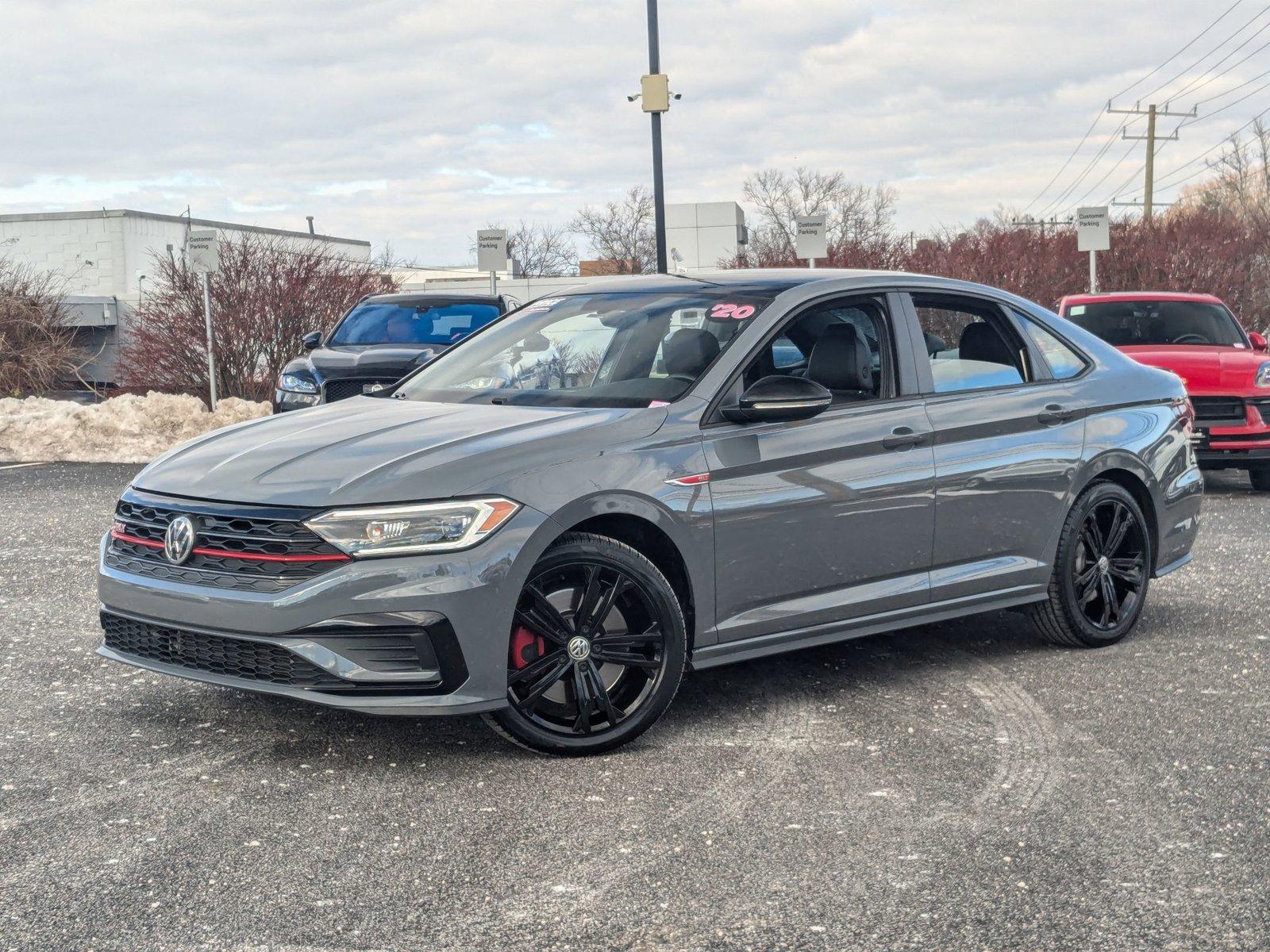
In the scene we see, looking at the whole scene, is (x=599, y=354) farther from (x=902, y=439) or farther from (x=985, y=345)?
(x=985, y=345)

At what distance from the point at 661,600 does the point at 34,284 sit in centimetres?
2159

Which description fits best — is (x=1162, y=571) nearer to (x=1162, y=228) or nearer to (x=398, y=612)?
(x=398, y=612)

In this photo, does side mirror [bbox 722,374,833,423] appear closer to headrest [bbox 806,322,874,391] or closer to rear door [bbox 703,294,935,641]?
rear door [bbox 703,294,935,641]

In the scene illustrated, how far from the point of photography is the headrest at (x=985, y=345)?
6.46 m

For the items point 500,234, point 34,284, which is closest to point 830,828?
point 500,234

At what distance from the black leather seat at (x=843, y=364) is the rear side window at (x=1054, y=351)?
1070 mm

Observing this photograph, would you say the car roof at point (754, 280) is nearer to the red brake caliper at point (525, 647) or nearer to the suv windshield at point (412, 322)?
the red brake caliper at point (525, 647)

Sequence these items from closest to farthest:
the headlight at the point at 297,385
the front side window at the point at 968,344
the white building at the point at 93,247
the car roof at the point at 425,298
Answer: the front side window at the point at 968,344
the headlight at the point at 297,385
the car roof at the point at 425,298
the white building at the point at 93,247

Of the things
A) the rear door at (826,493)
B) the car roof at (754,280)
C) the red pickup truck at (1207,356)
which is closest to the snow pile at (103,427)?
the red pickup truck at (1207,356)

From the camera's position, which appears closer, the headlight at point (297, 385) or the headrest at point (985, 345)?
the headrest at point (985, 345)

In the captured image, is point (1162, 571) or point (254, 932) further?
point (1162, 571)

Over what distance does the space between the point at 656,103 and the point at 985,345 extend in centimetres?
1401

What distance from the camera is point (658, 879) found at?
3871mm

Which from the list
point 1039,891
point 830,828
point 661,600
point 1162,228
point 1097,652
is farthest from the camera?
point 1162,228
